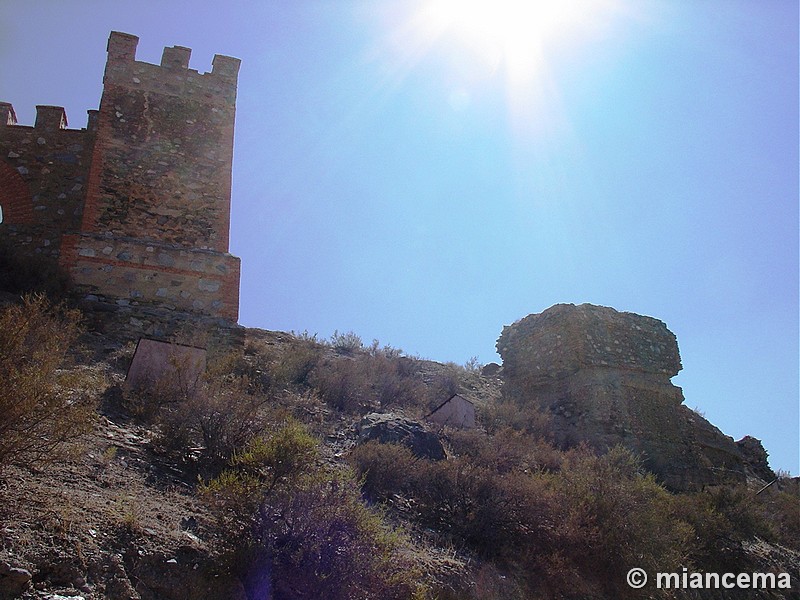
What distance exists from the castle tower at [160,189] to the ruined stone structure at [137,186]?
2cm

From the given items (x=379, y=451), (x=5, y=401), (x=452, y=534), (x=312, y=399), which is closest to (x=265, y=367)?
(x=312, y=399)

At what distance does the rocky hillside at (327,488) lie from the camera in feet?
14.2

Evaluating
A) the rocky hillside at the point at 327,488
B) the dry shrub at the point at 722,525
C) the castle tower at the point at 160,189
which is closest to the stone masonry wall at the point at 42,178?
the castle tower at the point at 160,189

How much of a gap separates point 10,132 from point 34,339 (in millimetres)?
9302

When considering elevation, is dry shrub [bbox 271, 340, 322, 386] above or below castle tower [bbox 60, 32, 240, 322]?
below

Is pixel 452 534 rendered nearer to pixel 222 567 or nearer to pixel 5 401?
pixel 222 567

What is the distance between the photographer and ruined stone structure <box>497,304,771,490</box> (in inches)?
517

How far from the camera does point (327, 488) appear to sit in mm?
5199

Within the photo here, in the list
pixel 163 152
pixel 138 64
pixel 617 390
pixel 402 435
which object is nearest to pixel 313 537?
pixel 402 435

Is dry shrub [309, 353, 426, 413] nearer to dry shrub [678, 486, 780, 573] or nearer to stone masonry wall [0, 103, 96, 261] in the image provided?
dry shrub [678, 486, 780, 573]

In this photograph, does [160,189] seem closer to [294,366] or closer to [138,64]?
[138,64]

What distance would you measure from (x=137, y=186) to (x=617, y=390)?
34.5ft

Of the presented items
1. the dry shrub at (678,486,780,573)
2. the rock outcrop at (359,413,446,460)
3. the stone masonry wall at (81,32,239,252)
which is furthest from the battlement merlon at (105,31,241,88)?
the dry shrub at (678,486,780,573)

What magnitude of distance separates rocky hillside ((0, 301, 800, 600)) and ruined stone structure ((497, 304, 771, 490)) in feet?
0.24
